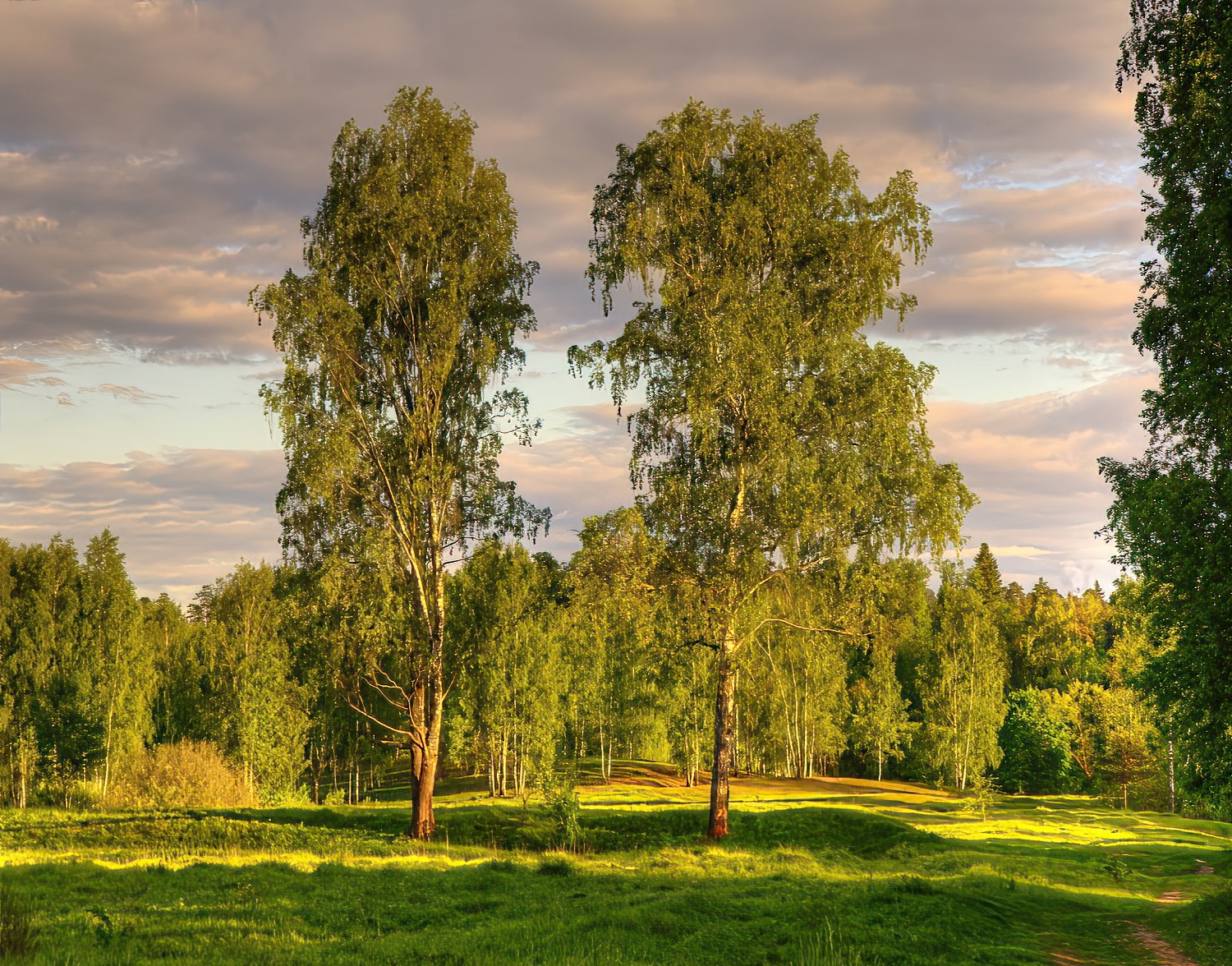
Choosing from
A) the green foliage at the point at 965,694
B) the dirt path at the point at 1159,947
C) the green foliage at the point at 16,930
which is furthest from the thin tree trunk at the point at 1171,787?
the green foliage at the point at 16,930

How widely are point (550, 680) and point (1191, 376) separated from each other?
49346mm

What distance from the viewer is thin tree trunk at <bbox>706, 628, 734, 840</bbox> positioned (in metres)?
30.2

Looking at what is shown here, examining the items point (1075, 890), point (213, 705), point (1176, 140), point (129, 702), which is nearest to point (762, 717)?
point (213, 705)

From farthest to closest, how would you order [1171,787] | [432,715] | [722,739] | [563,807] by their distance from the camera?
1. [1171,787]
2. [432,715]
3. [722,739]
4. [563,807]

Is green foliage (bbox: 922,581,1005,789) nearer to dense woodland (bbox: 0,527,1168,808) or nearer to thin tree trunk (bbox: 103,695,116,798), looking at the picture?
dense woodland (bbox: 0,527,1168,808)

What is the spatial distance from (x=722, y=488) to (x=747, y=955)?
18.0 meters

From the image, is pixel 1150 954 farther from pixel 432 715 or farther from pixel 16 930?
pixel 432 715

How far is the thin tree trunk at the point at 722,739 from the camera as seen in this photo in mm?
30188

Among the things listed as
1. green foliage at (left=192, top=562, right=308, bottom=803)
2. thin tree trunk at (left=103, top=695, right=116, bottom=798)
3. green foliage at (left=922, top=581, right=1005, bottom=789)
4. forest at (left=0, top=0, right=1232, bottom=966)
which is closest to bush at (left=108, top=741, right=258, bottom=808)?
forest at (left=0, top=0, right=1232, bottom=966)

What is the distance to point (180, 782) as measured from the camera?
4688 cm

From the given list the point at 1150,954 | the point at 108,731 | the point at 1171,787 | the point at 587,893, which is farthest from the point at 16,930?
the point at 1171,787

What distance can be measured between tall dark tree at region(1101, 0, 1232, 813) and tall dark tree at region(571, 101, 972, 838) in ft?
26.9

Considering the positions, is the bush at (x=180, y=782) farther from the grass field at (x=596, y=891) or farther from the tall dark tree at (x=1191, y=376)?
the tall dark tree at (x=1191, y=376)

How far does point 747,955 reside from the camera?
1438 centimetres
